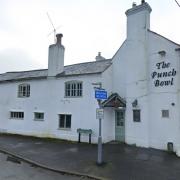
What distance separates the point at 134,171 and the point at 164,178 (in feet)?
4.50

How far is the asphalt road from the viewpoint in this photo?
31.8 ft

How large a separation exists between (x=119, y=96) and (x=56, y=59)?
7107 mm

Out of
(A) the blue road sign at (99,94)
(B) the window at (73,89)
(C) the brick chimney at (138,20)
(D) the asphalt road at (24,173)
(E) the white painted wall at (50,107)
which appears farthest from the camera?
(B) the window at (73,89)

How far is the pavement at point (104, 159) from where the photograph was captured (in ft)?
32.6

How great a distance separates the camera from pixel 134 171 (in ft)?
33.5

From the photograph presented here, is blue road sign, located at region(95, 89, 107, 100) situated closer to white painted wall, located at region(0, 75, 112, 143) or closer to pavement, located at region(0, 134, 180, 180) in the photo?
pavement, located at region(0, 134, 180, 180)

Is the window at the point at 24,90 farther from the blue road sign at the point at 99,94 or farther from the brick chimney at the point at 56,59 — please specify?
the blue road sign at the point at 99,94

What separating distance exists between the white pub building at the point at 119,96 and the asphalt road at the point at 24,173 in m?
6.81

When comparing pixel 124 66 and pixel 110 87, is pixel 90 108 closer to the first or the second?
pixel 110 87

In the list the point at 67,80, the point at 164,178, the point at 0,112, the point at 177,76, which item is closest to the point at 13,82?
the point at 0,112

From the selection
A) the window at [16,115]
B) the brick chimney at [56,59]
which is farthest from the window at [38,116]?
the brick chimney at [56,59]

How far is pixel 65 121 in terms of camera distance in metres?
19.0

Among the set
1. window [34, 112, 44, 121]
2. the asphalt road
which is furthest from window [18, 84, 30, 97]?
the asphalt road

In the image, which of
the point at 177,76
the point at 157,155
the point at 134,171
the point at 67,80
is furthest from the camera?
the point at 67,80
